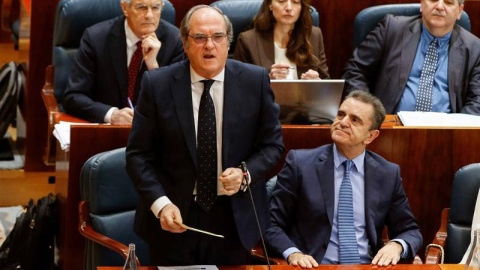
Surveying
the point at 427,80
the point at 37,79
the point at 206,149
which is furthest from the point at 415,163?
the point at 37,79

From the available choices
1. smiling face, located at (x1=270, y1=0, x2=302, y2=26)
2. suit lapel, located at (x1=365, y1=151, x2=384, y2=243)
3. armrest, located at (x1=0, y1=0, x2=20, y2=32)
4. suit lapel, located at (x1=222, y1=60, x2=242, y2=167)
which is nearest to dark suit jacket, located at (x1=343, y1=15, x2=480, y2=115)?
smiling face, located at (x1=270, y1=0, x2=302, y2=26)

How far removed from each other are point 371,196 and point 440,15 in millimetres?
936

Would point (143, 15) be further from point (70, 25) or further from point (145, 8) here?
point (70, 25)

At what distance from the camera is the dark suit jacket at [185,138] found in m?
1.83

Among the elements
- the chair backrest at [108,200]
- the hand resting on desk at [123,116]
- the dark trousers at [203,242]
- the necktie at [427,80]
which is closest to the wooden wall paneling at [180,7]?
the hand resting on desk at [123,116]

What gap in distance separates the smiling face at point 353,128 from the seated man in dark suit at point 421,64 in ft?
2.31

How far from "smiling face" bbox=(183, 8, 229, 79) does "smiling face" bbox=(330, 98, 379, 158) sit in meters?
0.46

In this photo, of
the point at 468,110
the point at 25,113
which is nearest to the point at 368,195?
the point at 468,110

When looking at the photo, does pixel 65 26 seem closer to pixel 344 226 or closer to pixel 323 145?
pixel 323 145

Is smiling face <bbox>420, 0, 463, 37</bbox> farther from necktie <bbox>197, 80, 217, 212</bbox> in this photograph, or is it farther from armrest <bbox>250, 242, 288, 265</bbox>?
necktie <bbox>197, 80, 217, 212</bbox>

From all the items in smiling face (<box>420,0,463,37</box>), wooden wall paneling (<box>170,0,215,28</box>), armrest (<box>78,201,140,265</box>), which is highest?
smiling face (<box>420,0,463,37</box>)

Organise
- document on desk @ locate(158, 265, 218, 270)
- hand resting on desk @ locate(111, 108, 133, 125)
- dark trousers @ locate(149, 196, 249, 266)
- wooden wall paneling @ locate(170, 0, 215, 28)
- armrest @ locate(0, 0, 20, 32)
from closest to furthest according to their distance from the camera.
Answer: document on desk @ locate(158, 265, 218, 270), dark trousers @ locate(149, 196, 249, 266), hand resting on desk @ locate(111, 108, 133, 125), wooden wall paneling @ locate(170, 0, 215, 28), armrest @ locate(0, 0, 20, 32)

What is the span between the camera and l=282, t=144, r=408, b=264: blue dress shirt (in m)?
2.13

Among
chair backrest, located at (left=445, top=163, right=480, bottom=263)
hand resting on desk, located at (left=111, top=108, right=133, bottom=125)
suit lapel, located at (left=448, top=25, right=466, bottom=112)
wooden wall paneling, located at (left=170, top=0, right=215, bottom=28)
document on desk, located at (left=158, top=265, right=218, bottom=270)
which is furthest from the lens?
wooden wall paneling, located at (left=170, top=0, right=215, bottom=28)
